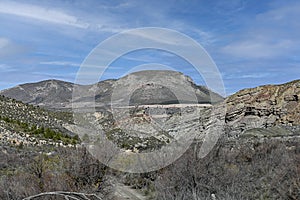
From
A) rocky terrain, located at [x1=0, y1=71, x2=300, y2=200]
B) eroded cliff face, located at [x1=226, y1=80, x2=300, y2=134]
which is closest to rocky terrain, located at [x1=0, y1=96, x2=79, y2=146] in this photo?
rocky terrain, located at [x1=0, y1=71, x2=300, y2=200]

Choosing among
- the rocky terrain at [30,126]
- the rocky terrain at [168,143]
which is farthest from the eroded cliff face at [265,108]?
the rocky terrain at [30,126]

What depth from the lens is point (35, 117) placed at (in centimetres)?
4219

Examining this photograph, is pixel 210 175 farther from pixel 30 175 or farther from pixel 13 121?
pixel 13 121

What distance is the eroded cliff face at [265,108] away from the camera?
3084cm

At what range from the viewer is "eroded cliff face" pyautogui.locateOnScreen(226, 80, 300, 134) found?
30.8m

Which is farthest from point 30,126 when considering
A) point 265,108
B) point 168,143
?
point 265,108

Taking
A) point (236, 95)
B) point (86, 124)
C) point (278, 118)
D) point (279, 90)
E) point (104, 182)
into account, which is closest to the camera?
point (104, 182)

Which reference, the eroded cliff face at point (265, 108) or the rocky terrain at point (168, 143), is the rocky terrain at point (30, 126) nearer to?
the rocky terrain at point (168, 143)

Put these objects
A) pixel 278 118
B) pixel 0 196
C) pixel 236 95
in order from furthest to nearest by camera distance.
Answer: pixel 236 95
pixel 278 118
pixel 0 196

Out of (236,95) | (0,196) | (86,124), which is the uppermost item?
(236,95)

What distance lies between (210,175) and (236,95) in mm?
26489

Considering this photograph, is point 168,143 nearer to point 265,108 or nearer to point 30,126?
point 265,108

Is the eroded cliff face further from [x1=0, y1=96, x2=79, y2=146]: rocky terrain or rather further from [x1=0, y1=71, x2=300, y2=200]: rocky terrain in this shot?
[x1=0, y1=96, x2=79, y2=146]: rocky terrain

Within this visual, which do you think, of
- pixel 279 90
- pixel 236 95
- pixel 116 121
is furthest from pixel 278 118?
pixel 116 121
